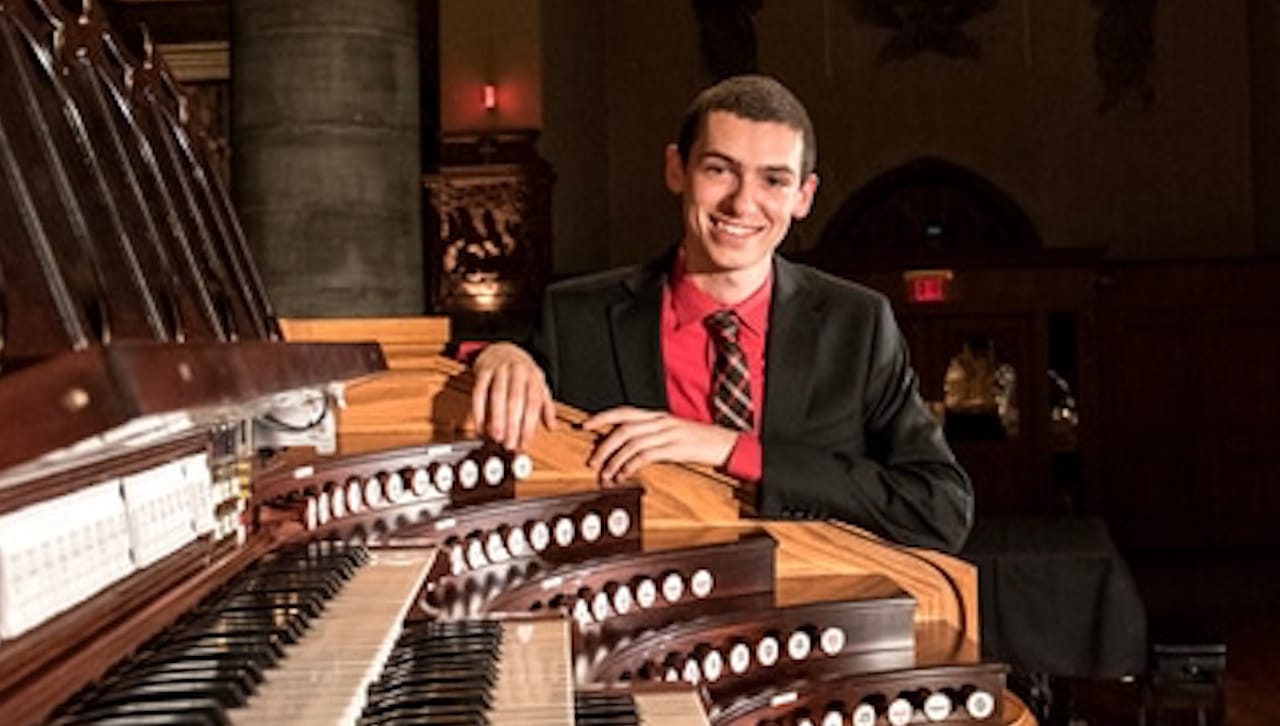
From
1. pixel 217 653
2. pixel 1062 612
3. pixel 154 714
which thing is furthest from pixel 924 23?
pixel 154 714

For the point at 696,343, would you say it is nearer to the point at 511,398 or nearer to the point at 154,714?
the point at 511,398

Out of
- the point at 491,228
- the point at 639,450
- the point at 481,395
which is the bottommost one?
the point at 639,450

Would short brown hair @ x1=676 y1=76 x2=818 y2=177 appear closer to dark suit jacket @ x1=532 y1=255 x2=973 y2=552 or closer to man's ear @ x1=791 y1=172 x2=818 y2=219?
man's ear @ x1=791 y1=172 x2=818 y2=219

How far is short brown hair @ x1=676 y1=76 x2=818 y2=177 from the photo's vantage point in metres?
2.97

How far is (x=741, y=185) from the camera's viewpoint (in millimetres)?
2963

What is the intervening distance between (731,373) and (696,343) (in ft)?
0.32

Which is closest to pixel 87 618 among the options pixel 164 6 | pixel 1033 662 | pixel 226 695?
pixel 226 695

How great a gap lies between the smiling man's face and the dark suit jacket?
0.75 ft

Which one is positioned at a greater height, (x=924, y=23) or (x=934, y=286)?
(x=924, y=23)

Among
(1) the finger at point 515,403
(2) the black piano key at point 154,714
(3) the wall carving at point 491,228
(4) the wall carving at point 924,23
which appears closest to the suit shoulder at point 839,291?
(1) the finger at point 515,403

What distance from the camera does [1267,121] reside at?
41.3 feet

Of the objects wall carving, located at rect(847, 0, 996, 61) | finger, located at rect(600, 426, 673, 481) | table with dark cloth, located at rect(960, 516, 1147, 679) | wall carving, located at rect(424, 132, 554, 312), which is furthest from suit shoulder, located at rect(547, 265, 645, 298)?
wall carving, located at rect(847, 0, 996, 61)

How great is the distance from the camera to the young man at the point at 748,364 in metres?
2.98

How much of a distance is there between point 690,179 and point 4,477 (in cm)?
210
